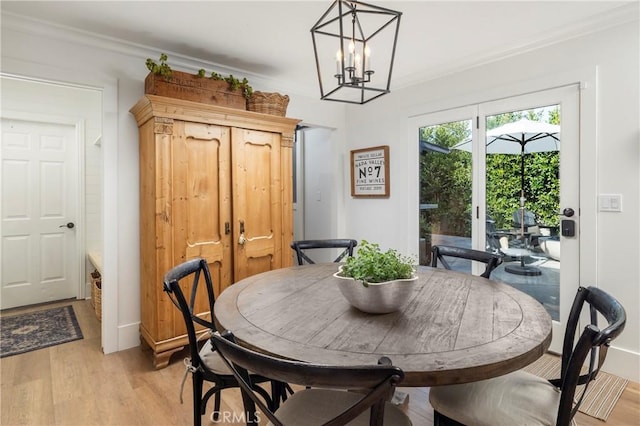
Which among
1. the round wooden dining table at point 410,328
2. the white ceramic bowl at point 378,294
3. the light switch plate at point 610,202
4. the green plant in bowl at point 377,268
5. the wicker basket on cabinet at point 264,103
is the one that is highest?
the wicker basket on cabinet at point 264,103

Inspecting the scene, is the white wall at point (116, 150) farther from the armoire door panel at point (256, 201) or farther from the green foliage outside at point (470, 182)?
the green foliage outside at point (470, 182)

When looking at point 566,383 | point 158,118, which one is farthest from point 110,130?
point 566,383

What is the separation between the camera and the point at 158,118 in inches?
97.7

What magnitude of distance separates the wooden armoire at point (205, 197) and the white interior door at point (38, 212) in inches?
79.1

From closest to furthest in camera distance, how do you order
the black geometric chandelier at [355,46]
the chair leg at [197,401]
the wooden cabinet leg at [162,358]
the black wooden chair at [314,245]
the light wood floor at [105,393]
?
the black geometric chandelier at [355,46] < the chair leg at [197,401] < the light wood floor at [105,393] < the wooden cabinet leg at [162,358] < the black wooden chair at [314,245]

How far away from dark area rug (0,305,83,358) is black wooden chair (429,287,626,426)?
3.14 meters

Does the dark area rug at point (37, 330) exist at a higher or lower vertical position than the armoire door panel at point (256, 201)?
lower

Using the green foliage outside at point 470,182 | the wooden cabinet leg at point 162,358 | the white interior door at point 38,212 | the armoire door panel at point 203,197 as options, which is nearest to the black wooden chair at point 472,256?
the green foliage outside at point 470,182

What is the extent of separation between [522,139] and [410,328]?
2327 millimetres

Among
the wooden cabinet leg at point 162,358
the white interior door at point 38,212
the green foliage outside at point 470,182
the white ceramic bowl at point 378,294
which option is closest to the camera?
the white ceramic bowl at point 378,294

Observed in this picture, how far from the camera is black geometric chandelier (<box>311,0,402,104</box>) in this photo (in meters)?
1.46

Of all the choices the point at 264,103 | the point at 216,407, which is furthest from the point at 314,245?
the point at 264,103

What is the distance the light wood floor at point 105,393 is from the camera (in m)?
1.94

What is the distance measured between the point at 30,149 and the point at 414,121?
13.8ft
